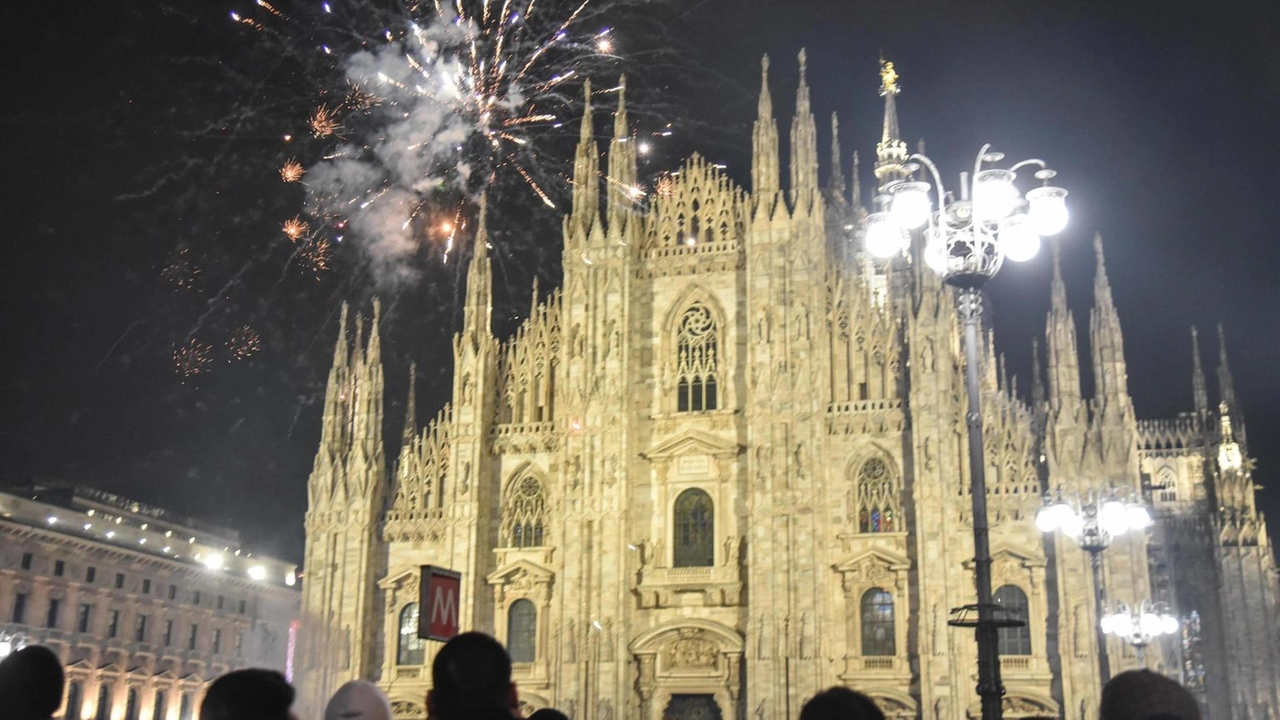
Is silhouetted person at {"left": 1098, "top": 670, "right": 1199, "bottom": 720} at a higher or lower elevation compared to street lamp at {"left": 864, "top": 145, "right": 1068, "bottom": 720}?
lower

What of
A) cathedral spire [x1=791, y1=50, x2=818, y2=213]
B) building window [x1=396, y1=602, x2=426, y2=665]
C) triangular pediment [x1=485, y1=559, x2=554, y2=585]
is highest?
cathedral spire [x1=791, y1=50, x2=818, y2=213]

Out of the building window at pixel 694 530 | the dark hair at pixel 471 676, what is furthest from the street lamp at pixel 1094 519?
the dark hair at pixel 471 676

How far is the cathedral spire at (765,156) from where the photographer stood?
124 ft

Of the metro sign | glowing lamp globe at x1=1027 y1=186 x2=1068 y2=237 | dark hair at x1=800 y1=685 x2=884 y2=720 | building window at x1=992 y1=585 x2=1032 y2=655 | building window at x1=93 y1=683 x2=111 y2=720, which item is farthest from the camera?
building window at x1=93 y1=683 x2=111 y2=720

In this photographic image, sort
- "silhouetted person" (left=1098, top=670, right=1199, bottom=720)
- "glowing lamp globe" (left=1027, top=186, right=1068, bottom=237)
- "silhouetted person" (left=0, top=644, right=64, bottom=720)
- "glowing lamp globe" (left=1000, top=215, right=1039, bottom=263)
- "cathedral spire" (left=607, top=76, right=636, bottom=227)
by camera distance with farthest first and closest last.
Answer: "cathedral spire" (left=607, top=76, right=636, bottom=227) → "glowing lamp globe" (left=1027, top=186, right=1068, bottom=237) → "glowing lamp globe" (left=1000, top=215, right=1039, bottom=263) → "silhouetted person" (left=0, top=644, right=64, bottom=720) → "silhouetted person" (left=1098, top=670, right=1199, bottom=720)

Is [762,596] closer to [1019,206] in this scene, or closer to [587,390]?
[587,390]

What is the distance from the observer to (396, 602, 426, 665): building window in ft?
127

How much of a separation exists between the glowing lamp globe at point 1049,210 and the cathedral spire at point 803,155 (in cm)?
2072

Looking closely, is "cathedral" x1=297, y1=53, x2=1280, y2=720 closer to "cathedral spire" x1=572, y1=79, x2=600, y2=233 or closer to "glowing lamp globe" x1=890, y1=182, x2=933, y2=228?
"cathedral spire" x1=572, y1=79, x2=600, y2=233

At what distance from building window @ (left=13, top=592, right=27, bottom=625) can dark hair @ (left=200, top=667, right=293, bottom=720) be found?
47.3m

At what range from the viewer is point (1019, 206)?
16.5 m

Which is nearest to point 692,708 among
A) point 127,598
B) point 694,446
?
point 694,446

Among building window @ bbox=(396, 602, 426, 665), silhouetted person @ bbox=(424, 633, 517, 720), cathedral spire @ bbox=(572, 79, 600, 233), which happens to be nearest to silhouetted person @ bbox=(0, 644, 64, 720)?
silhouetted person @ bbox=(424, 633, 517, 720)

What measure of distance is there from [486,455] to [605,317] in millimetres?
5662
